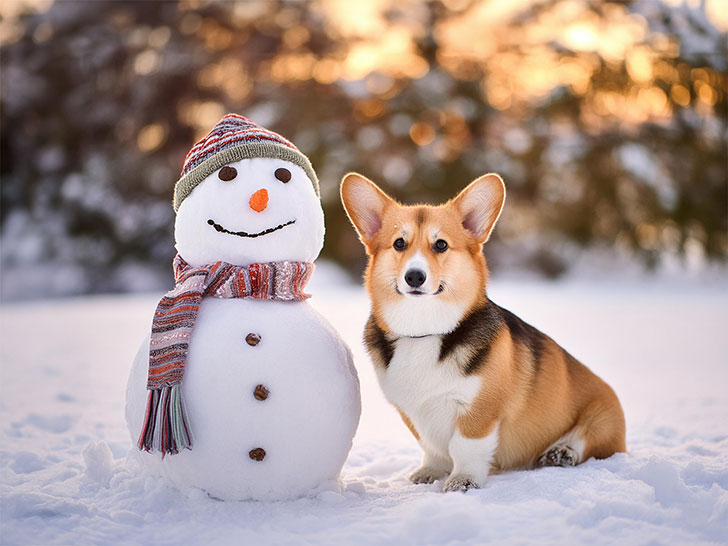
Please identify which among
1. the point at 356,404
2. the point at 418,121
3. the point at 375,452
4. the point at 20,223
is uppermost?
the point at 418,121

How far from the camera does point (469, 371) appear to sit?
2598 millimetres

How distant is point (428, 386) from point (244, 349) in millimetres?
723

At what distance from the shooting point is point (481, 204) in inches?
112

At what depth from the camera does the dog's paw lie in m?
2.84

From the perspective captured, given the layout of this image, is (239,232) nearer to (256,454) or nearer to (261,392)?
(261,392)

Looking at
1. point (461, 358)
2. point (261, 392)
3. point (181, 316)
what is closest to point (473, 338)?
point (461, 358)

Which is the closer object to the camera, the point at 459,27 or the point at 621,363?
the point at 621,363

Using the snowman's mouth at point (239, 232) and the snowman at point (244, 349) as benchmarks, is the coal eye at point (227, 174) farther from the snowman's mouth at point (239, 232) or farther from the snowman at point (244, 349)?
the snowman's mouth at point (239, 232)

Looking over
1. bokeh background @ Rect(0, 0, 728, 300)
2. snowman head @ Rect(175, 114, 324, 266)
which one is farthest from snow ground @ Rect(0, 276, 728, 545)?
bokeh background @ Rect(0, 0, 728, 300)

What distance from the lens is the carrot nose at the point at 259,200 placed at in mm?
2627

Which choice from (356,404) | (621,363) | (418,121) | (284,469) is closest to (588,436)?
(356,404)

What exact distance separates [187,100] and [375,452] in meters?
11.5

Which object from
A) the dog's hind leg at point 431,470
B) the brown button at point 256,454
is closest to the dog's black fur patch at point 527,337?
the dog's hind leg at point 431,470

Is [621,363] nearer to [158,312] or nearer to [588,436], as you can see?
[588,436]
